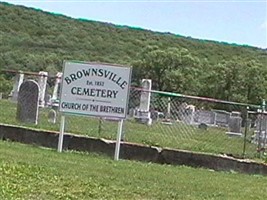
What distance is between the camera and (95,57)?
5950 cm

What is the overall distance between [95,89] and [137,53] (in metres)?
53.1

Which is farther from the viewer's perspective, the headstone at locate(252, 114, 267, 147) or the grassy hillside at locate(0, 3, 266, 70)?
the grassy hillside at locate(0, 3, 266, 70)

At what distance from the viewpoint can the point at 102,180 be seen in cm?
871

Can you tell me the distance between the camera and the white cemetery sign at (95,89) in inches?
480

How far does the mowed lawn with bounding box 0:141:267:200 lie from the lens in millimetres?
7633

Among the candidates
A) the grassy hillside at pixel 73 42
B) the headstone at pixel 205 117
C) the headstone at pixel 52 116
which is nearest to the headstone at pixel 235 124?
the headstone at pixel 205 117

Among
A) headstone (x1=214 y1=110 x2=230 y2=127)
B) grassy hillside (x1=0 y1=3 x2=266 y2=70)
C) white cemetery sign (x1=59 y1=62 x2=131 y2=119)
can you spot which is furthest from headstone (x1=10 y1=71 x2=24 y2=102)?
grassy hillside (x1=0 y1=3 x2=266 y2=70)

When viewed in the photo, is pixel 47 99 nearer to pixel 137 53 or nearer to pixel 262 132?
pixel 262 132

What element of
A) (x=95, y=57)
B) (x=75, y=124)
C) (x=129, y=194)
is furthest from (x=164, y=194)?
(x=95, y=57)

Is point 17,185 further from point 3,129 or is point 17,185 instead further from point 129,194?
point 3,129

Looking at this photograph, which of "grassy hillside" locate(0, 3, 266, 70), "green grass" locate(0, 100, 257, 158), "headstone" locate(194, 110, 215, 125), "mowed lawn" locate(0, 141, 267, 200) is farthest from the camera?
"grassy hillside" locate(0, 3, 266, 70)

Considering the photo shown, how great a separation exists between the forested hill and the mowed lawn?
1404 inches

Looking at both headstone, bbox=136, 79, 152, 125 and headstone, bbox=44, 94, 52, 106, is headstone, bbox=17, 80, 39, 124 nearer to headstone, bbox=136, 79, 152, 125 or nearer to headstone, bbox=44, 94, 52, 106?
headstone, bbox=136, 79, 152, 125

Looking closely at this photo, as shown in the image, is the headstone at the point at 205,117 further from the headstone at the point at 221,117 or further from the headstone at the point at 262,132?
the headstone at the point at 262,132
